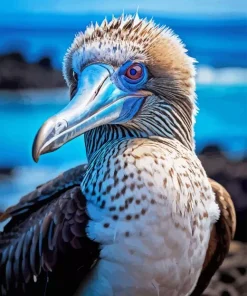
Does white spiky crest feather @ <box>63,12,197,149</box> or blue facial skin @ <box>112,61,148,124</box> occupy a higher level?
white spiky crest feather @ <box>63,12,197,149</box>

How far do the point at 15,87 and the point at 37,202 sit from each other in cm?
31

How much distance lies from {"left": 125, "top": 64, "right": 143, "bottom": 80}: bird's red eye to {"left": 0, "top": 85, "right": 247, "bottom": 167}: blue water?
9.9 inches

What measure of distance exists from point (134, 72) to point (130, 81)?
23 mm

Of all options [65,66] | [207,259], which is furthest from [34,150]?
[207,259]

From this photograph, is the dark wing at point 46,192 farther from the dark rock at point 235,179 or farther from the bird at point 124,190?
the dark rock at point 235,179

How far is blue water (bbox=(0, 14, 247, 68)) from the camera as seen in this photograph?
5.60 ft

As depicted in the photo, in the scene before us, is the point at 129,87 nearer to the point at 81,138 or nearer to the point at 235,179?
the point at 81,138

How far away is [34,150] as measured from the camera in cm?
142

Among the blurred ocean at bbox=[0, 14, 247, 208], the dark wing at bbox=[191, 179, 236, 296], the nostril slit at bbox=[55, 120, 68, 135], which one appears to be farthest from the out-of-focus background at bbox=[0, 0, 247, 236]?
the nostril slit at bbox=[55, 120, 68, 135]

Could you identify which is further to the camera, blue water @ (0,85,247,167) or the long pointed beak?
blue water @ (0,85,247,167)

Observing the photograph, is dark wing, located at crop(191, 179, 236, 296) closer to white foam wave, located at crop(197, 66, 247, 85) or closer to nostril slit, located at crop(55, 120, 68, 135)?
white foam wave, located at crop(197, 66, 247, 85)

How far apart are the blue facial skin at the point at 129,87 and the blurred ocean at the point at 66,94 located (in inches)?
8.5

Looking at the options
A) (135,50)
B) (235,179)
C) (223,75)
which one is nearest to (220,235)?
(235,179)

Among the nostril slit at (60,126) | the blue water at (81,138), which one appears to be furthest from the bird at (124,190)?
the blue water at (81,138)
